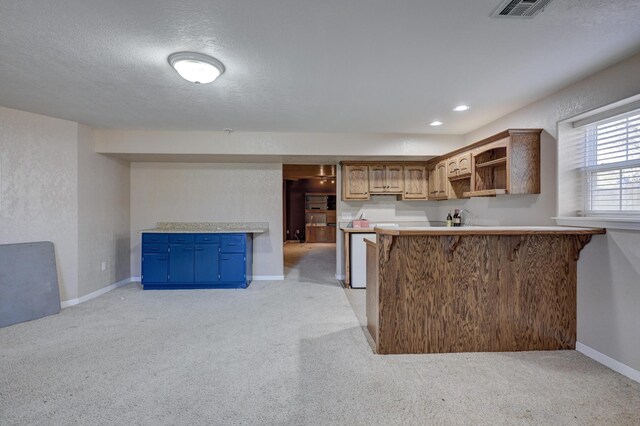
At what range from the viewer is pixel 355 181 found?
4871 mm

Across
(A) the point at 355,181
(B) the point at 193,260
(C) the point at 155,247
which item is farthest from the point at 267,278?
(A) the point at 355,181

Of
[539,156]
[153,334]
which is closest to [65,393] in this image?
[153,334]

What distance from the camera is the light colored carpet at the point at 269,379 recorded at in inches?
68.7

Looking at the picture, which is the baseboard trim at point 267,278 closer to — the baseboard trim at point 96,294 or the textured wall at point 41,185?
the baseboard trim at point 96,294

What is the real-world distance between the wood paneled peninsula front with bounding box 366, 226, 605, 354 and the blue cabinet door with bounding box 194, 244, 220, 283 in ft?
9.53

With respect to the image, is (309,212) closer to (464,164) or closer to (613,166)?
(464,164)

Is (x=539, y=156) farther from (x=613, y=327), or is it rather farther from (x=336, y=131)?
(x=336, y=131)

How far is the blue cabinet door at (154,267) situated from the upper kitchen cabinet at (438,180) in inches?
171

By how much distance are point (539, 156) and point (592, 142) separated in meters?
0.40

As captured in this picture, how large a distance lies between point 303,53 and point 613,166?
267 centimetres

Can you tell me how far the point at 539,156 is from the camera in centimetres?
289

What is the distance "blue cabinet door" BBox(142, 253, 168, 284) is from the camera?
4461 mm

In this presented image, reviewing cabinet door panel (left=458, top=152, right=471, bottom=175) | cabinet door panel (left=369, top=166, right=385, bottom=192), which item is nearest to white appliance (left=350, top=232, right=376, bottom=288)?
cabinet door panel (left=369, top=166, right=385, bottom=192)

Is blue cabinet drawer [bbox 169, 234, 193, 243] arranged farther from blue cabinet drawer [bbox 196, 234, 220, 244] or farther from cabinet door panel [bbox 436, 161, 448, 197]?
cabinet door panel [bbox 436, 161, 448, 197]
